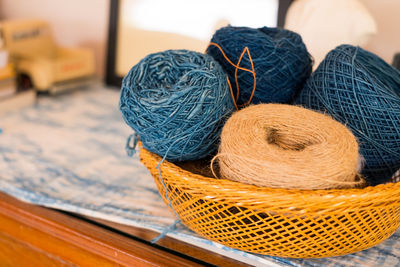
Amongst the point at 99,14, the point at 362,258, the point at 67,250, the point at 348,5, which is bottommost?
the point at 67,250

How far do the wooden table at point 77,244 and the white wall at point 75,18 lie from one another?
2.32ft

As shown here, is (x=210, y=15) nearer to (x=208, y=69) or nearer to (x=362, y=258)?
(x=208, y=69)

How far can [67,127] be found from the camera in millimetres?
930

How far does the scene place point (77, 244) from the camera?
562mm

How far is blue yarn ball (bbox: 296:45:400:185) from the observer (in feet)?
1.51

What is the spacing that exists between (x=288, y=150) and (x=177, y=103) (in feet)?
0.43

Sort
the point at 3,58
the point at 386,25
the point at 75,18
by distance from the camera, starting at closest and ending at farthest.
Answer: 1. the point at 386,25
2. the point at 3,58
3. the point at 75,18

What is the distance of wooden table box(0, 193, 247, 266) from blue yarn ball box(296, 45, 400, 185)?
0.72 feet

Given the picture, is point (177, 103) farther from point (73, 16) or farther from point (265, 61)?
point (73, 16)

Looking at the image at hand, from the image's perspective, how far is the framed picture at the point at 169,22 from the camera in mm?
909

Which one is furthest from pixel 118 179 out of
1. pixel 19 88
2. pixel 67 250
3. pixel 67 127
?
pixel 19 88

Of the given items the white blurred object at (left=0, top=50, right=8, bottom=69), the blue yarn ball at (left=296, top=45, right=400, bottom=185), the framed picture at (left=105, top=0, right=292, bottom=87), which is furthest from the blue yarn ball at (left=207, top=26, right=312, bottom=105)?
the white blurred object at (left=0, top=50, right=8, bottom=69)

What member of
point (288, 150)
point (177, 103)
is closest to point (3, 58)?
point (177, 103)

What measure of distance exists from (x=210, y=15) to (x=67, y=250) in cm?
64
